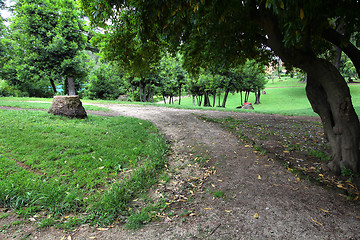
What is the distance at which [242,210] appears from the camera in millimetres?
3412

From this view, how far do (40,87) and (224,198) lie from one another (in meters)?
31.4

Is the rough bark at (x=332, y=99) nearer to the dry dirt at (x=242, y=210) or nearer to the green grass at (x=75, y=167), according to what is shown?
the dry dirt at (x=242, y=210)

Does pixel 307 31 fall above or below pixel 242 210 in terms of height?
above

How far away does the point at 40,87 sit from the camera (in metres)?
27.1

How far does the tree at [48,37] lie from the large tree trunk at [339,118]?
1575 cm

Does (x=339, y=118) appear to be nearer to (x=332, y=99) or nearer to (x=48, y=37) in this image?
(x=332, y=99)

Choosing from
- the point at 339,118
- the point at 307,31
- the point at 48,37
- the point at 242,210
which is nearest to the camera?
the point at 242,210

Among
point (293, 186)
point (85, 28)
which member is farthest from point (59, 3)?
point (293, 186)

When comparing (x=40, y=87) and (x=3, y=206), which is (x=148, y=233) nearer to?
(x=3, y=206)

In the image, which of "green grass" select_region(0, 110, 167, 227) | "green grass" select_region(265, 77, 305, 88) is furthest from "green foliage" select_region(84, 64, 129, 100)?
"green grass" select_region(265, 77, 305, 88)

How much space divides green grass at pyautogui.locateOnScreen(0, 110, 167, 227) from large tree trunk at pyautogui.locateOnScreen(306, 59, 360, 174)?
4.37 m

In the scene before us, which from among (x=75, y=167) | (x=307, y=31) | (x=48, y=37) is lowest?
(x=75, y=167)

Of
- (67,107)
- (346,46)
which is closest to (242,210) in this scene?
(346,46)

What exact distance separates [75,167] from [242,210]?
12.1 feet
